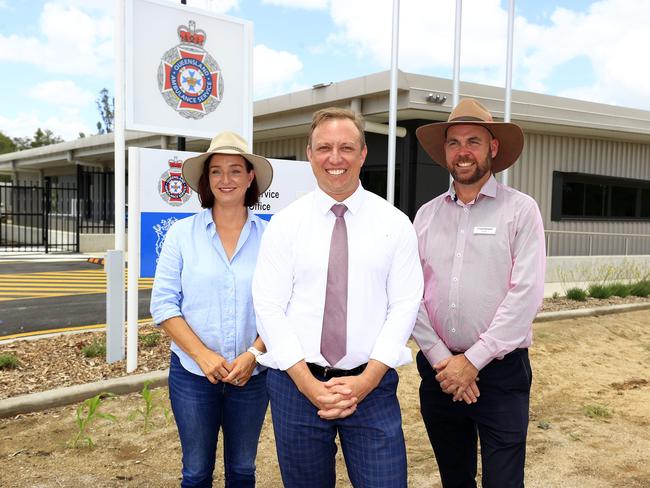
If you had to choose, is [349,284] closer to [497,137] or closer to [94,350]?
[497,137]

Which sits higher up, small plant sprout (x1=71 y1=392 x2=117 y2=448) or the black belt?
the black belt

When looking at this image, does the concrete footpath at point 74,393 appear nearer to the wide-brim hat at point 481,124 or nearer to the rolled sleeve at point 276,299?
the rolled sleeve at point 276,299

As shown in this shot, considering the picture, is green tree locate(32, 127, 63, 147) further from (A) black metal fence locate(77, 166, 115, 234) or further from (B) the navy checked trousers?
(B) the navy checked trousers

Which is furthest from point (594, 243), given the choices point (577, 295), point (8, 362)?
point (8, 362)

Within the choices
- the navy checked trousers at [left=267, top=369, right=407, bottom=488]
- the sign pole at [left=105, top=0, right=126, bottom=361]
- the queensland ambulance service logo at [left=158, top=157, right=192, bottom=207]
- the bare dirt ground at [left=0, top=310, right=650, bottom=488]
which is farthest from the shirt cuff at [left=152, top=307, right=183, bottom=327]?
the sign pole at [left=105, top=0, right=126, bottom=361]

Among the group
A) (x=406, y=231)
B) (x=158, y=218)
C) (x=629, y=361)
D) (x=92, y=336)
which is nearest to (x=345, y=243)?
(x=406, y=231)

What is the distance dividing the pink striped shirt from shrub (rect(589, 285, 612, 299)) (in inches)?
359

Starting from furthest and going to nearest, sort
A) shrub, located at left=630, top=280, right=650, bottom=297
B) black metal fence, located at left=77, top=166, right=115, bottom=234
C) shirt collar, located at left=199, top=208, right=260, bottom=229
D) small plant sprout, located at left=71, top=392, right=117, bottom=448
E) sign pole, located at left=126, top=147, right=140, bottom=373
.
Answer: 1. black metal fence, located at left=77, top=166, right=115, bottom=234
2. shrub, located at left=630, top=280, right=650, bottom=297
3. sign pole, located at left=126, top=147, right=140, bottom=373
4. small plant sprout, located at left=71, top=392, right=117, bottom=448
5. shirt collar, located at left=199, top=208, right=260, bottom=229

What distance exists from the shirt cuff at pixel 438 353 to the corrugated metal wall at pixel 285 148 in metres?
14.3

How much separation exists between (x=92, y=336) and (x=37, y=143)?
8880 centimetres

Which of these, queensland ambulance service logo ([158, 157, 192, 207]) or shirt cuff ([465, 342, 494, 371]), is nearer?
shirt cuff ([465, 342, 494, 371])

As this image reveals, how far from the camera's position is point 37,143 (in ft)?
280

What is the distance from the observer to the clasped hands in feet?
8.77

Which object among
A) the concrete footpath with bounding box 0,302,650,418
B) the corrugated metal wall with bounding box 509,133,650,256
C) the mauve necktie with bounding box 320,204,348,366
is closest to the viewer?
the mauve necktie with bounding box 320,204,348,366
